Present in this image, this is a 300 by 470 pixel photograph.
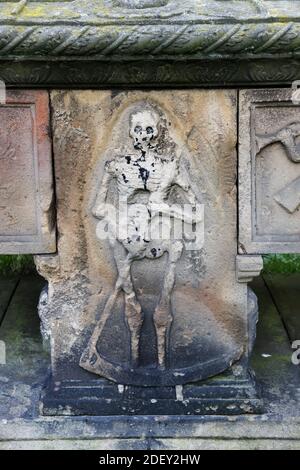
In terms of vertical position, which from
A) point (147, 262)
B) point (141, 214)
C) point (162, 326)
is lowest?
point (162, 326)

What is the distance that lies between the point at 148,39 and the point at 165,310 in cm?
102

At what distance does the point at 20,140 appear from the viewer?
2.61 m

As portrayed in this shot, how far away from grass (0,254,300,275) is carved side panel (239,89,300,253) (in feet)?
5.44

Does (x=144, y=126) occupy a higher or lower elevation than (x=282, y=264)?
higher

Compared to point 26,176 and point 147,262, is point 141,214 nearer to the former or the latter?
point 147,262

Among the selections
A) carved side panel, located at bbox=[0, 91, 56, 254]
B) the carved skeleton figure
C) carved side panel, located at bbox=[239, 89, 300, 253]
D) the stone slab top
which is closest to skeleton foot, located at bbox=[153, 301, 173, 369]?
the carved skeleton figure

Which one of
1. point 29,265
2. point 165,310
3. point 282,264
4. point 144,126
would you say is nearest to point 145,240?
point 165,310

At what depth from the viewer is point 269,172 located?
8.69ft

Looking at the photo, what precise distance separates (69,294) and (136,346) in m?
0.32

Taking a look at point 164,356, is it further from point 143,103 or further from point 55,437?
point 143,103

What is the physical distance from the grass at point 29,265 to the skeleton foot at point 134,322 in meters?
1.64

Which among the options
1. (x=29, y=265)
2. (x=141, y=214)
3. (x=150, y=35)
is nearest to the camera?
(x=150, y=35)

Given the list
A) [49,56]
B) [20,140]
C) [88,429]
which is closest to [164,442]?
[88,429]

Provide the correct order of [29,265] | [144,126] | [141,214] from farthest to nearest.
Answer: [29,265]
[141,214]
[144,126]
